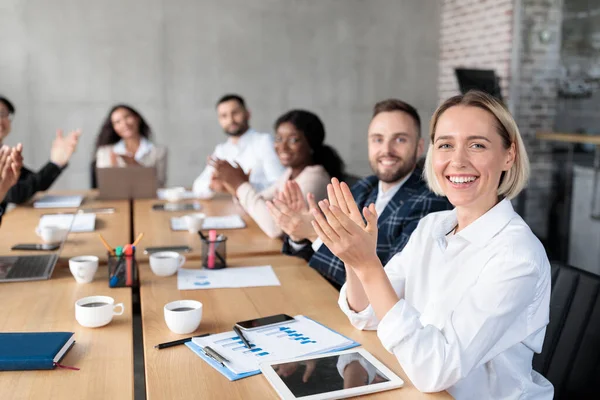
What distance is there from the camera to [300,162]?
3160mm

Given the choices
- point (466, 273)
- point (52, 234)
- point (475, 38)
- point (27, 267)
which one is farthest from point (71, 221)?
point (475, 38)

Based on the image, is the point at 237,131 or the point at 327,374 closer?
the point at 327,374

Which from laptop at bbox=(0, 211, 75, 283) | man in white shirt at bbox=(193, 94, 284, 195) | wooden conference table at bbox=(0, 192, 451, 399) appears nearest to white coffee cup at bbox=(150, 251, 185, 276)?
wooden conference table at bbox=(0, 192, 451, 399)

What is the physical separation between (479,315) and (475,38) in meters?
4.92

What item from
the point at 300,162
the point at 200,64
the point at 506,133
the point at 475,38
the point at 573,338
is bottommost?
the point at 573,338

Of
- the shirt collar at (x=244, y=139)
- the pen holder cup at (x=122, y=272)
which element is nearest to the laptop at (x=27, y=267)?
the pen holder cup at (x=122, y=272)

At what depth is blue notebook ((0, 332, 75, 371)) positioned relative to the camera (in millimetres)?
1309

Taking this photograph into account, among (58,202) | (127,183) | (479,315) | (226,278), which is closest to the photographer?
(479,315)

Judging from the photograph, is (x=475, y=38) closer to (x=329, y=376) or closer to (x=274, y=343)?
(x=274, y=343)

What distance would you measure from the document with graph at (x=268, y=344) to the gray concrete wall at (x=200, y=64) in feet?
14.6

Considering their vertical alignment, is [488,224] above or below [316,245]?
above

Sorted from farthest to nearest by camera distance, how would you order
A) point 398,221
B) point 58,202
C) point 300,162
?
point 58,202 < point 300,162 < point 398,221

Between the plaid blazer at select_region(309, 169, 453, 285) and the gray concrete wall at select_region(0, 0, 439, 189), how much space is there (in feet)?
12.5

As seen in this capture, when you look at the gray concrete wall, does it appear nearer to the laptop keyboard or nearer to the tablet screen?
the laptop keyboard
